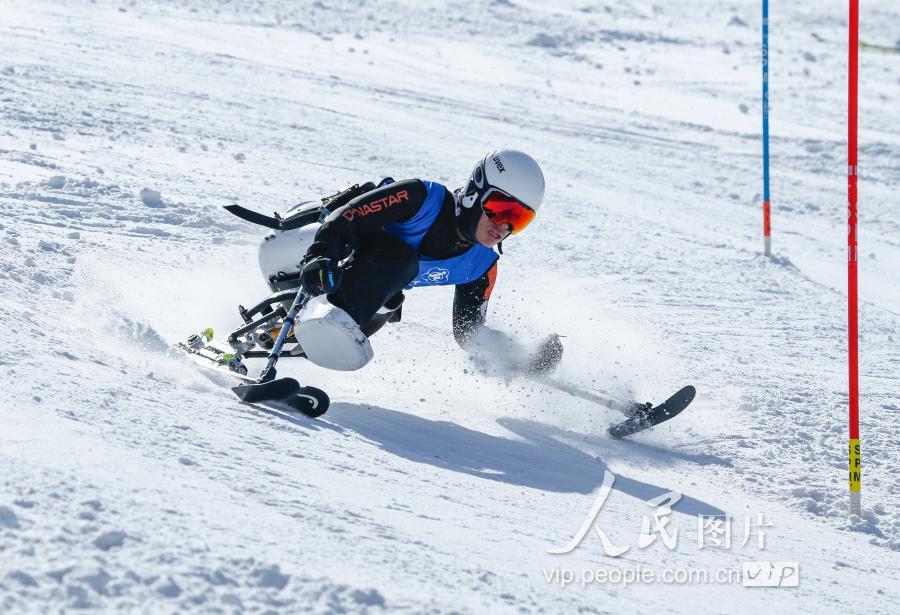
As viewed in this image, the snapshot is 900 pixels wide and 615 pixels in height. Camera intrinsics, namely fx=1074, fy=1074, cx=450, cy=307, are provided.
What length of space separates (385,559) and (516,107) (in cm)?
1356

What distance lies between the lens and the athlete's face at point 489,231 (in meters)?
5.86

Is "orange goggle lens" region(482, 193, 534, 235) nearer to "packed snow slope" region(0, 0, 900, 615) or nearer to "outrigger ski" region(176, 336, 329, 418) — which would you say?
"packed snow slope" region(0, 0, 900, 615)

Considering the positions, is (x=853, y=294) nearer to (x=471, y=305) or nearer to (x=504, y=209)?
(x=504, y=209)

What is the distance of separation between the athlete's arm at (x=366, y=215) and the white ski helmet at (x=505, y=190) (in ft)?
0.93

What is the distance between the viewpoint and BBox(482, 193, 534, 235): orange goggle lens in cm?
586

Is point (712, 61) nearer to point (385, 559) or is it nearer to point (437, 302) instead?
point (437, 302)

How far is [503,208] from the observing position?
5875 millimetres

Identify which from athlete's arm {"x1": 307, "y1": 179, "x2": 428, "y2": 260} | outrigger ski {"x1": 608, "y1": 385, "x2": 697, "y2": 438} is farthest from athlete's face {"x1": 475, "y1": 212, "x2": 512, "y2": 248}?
outrigger ski {"x1": 608, "y1": 385, "x2": 697, "y2": 438}

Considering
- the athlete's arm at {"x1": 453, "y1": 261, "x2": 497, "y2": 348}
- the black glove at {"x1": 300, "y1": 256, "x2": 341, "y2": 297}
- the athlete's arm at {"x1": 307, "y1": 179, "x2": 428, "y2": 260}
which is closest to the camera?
the black glove at {"x1": 300, "y1": 256, "x2": 341, "y2": 297}

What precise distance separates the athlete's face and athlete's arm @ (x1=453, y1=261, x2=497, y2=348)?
600 millimetres

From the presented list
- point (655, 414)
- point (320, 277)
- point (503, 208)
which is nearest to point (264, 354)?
point (320, 277)

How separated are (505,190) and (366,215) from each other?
78 centimetres

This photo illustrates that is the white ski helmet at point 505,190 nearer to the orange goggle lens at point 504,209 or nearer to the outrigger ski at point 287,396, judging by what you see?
the orange goggle lens at point 504,209

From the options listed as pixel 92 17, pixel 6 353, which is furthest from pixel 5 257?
pixel 92 17
